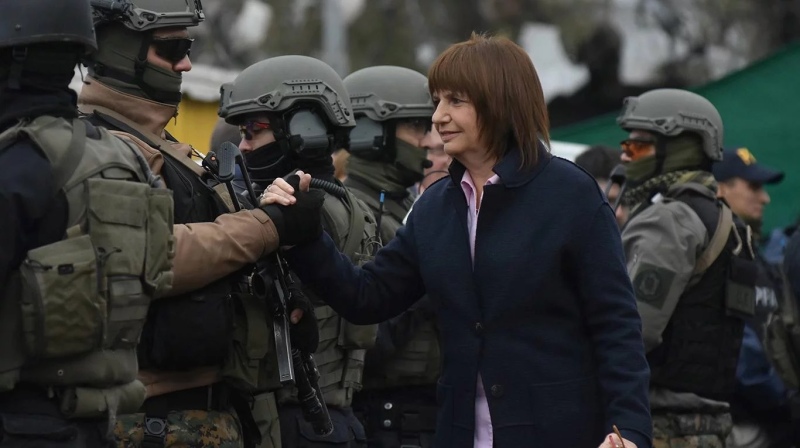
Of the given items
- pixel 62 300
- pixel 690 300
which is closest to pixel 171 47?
pixel 62 300

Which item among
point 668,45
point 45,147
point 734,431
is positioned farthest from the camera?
point 668,45

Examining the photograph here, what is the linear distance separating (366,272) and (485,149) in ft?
2.08

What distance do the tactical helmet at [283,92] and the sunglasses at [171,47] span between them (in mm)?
586

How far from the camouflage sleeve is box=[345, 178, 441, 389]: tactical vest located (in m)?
0.97

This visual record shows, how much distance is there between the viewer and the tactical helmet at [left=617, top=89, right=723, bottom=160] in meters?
7.43

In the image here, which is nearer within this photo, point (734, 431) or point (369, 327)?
point (369, 327)

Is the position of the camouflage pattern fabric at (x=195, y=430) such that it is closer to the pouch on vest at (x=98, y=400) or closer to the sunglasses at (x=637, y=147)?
the pouch on vest at (x=98, y=400)

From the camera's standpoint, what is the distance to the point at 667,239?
6793 millimetres

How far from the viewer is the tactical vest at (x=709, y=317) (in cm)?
688

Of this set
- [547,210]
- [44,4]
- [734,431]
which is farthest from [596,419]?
[734,431]

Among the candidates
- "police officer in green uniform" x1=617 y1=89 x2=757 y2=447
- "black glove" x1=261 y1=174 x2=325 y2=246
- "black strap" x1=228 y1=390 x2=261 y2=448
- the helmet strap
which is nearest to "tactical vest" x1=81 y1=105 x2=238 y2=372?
"black glove" x1=261 y1=174 x2=325 y2=246

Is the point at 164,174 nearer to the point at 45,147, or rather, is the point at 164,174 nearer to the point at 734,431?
the point at 45,147

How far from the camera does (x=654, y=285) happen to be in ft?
22.1

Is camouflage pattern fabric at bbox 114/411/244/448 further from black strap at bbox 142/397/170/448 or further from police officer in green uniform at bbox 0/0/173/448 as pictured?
police officer in green uniform at bbox 0/0/173/448
